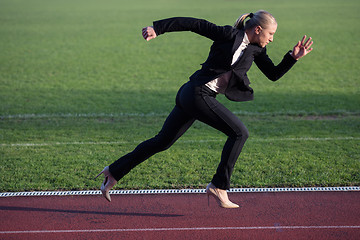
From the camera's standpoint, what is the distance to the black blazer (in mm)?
4223

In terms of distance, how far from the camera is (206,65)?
4.47m

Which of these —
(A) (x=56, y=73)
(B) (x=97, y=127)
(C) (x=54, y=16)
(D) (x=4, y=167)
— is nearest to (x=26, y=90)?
(A) (x=56, y=73)

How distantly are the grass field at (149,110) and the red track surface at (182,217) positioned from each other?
0.42 metres

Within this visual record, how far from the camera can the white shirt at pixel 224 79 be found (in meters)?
4.39

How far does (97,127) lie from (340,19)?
68.0 ft

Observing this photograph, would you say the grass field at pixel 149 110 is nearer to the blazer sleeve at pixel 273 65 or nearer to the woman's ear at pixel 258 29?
the blazer sleeve at pixel 273 65

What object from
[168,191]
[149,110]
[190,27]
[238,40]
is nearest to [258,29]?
[238,40]

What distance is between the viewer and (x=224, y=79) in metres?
4.50

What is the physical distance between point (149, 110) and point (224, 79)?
5.87 metres

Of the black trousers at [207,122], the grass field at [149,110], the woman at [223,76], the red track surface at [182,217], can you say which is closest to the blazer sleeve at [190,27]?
the woman at [223,76]

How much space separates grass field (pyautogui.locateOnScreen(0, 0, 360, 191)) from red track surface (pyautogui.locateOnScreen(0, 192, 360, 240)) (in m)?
0.42

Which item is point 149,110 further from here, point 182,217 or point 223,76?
point 223,76

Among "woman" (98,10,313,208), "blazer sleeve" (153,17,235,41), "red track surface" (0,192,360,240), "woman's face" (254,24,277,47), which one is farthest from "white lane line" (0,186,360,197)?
"blazer sleeve" (153,17,235,41)

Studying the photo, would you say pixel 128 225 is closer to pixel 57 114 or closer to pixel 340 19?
pixel 57 114
